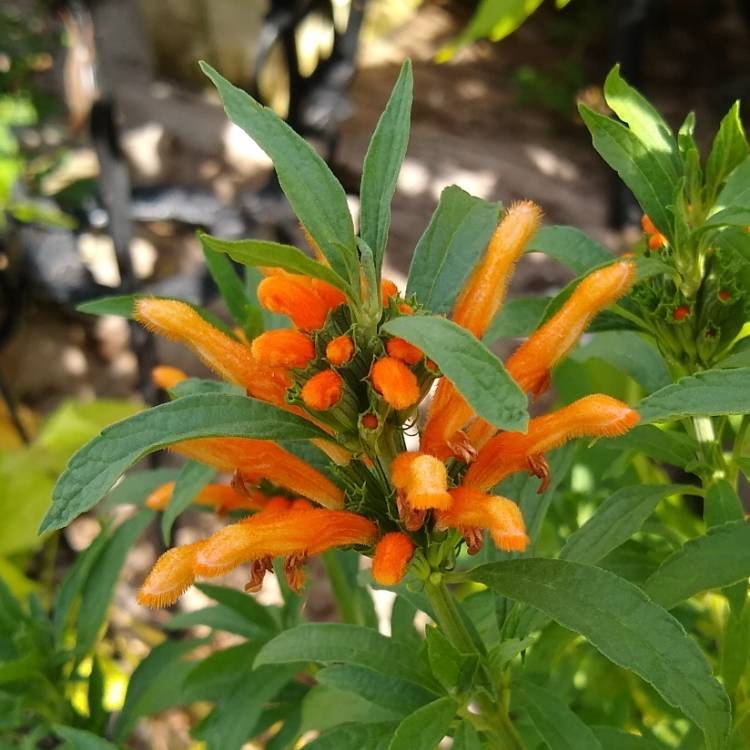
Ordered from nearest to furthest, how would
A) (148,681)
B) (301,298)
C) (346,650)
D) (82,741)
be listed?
(301,298)
(346,650)
(82,741)
(148,681)

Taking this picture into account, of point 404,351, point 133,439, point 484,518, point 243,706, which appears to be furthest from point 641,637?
point 243,706

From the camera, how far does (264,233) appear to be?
2.33 metres

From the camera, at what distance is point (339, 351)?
55 cm

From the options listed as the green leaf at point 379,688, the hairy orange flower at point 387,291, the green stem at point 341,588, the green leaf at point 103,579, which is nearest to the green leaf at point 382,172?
the hairy orange flower at point 387,291

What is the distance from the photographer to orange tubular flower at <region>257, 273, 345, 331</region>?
572 millimetres

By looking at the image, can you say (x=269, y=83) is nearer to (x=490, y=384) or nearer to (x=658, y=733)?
(x=658, y=733)

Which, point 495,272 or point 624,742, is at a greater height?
point 495,272

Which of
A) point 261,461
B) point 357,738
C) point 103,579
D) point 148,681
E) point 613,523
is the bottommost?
point 148,681

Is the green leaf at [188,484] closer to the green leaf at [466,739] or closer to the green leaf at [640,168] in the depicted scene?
the green leaf at [466,739]

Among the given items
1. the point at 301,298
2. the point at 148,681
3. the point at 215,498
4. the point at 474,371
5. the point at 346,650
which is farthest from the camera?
the point at 148,681

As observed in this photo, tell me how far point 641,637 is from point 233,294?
534mm

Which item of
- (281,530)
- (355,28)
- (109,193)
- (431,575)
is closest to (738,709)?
(431,575)

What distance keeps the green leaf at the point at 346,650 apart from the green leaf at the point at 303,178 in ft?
0.95

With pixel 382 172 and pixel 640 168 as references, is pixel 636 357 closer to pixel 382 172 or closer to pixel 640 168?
pixel 640 168
